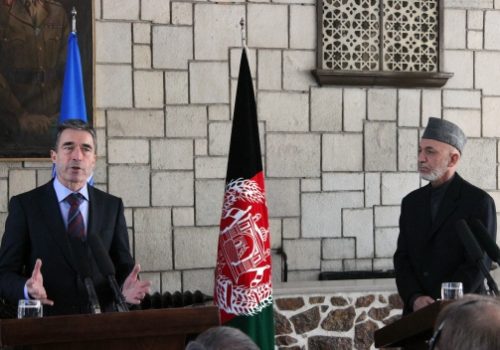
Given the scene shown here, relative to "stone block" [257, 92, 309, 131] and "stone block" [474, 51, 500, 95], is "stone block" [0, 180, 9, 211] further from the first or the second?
"stone block" [474, 51, 500, 95]

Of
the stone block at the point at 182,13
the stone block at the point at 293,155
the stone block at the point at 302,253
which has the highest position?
the stone block at the point at 182,13

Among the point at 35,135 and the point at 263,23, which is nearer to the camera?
the point at 35,135

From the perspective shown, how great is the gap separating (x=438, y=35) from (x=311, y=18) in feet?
3.04

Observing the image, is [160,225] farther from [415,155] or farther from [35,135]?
[415,155]

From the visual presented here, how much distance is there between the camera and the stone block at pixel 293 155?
641cm

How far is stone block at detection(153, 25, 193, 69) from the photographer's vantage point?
20.4 ft

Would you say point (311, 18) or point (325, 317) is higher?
point (311, 18)

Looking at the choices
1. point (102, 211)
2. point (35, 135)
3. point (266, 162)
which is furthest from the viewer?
point (266, 162)

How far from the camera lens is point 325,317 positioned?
6.20 m

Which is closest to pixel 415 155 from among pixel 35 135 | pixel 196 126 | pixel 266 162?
pixel 266 162

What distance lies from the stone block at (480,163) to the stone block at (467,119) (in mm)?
62

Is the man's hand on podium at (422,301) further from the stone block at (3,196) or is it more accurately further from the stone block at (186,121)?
the stone block at (3,196)

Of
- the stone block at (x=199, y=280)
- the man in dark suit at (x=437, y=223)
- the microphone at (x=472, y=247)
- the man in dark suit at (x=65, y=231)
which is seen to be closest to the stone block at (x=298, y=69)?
the stone block at (x=199, y=280)

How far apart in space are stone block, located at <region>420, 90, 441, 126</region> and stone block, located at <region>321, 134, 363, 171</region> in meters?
0.50
